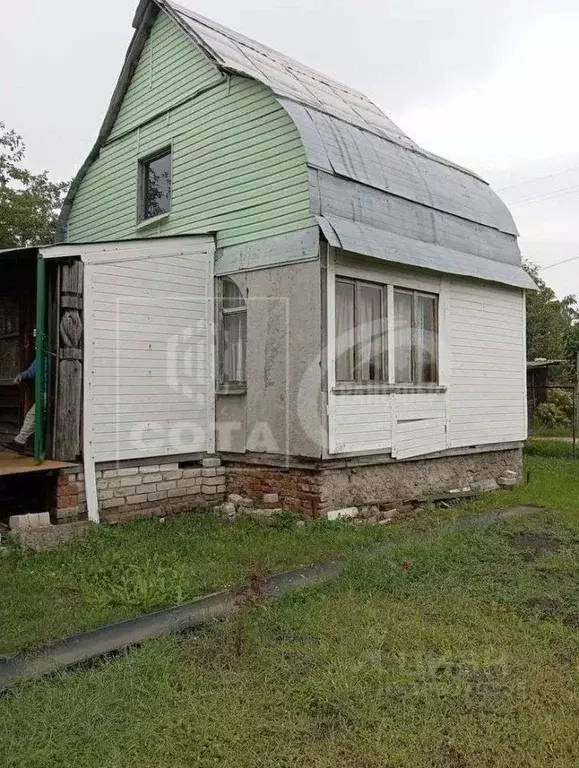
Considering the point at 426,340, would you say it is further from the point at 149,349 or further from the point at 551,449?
the point at 551,449

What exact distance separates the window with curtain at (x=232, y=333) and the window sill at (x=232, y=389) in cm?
5

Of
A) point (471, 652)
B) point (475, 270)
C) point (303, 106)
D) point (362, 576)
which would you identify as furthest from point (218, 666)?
point (475, 270)

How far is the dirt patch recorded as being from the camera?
6664 mm

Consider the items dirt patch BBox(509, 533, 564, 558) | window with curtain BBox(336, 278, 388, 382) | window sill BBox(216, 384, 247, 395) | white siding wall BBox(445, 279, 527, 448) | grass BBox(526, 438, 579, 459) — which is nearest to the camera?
dirt patch BBox(509, 533, 564, 558)

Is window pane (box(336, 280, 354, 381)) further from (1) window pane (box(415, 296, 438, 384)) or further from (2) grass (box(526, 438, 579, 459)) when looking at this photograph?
(2) grass (box(526, 438, 579, 459))

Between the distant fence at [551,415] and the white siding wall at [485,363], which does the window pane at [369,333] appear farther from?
the distant fence at [551,415]

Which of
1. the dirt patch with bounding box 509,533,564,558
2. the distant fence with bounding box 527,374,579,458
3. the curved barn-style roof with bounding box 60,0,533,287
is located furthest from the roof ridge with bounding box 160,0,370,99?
the distant fence with bounding box 527,374,579,458

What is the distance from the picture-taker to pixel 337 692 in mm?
3533

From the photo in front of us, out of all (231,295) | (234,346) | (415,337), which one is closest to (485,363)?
(415,337)

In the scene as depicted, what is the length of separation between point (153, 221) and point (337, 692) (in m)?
8.35

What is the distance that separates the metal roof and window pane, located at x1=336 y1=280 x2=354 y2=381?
593 mm

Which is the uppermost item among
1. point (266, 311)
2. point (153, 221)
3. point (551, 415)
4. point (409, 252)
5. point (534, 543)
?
point (153, 221)

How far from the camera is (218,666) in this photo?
389cm

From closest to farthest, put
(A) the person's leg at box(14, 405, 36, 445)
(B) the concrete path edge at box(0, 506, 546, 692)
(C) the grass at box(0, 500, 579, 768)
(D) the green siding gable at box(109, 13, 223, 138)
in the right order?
(C) the grass at box(0, 500, 579, 768), (B) the concrete path edge at box(0, 506, 546, 692), (A) the person's leg at box(14, 405, 36, 445), (D) the green siding gable at box(109, 13, 223, 138)
